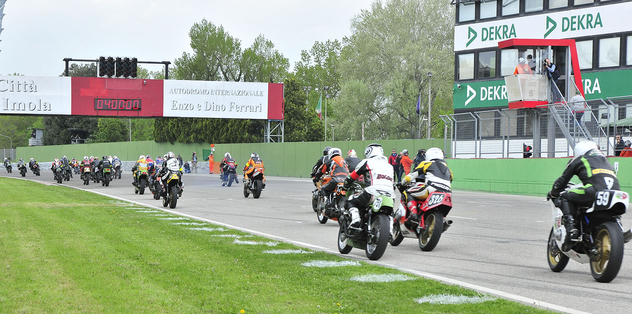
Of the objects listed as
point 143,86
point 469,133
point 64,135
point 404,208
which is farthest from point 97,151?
point 404,208

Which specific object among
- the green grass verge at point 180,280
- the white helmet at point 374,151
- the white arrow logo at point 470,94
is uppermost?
the white arrow logo at point 470,94

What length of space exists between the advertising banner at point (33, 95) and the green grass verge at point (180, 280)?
122 ft

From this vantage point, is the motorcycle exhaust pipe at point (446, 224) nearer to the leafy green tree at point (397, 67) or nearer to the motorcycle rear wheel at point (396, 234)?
the motorcycle rear wheel at point (396, 234)

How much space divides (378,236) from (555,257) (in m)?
2.17

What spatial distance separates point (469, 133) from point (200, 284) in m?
22.8

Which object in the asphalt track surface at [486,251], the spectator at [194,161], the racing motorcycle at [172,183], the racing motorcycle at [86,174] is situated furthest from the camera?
the spectator at [194,161]

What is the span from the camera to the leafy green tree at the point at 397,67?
5847cm

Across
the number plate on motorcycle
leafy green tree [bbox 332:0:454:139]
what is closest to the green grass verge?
the number plate on motorcycle

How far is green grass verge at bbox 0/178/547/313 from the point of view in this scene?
6.32 m

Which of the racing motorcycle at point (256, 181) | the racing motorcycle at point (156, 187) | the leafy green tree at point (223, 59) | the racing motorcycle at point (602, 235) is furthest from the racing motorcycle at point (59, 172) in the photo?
the leafy green tree at point (223, 59)

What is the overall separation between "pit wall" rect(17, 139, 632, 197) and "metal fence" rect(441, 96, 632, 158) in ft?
1.39

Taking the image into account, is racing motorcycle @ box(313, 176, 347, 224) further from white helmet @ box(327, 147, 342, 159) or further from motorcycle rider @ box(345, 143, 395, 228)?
motorcycle rider @ box(345, 143, 395, 228)

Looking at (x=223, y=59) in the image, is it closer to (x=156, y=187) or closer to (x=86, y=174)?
(x=86, y=174)

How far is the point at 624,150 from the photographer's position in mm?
22406
